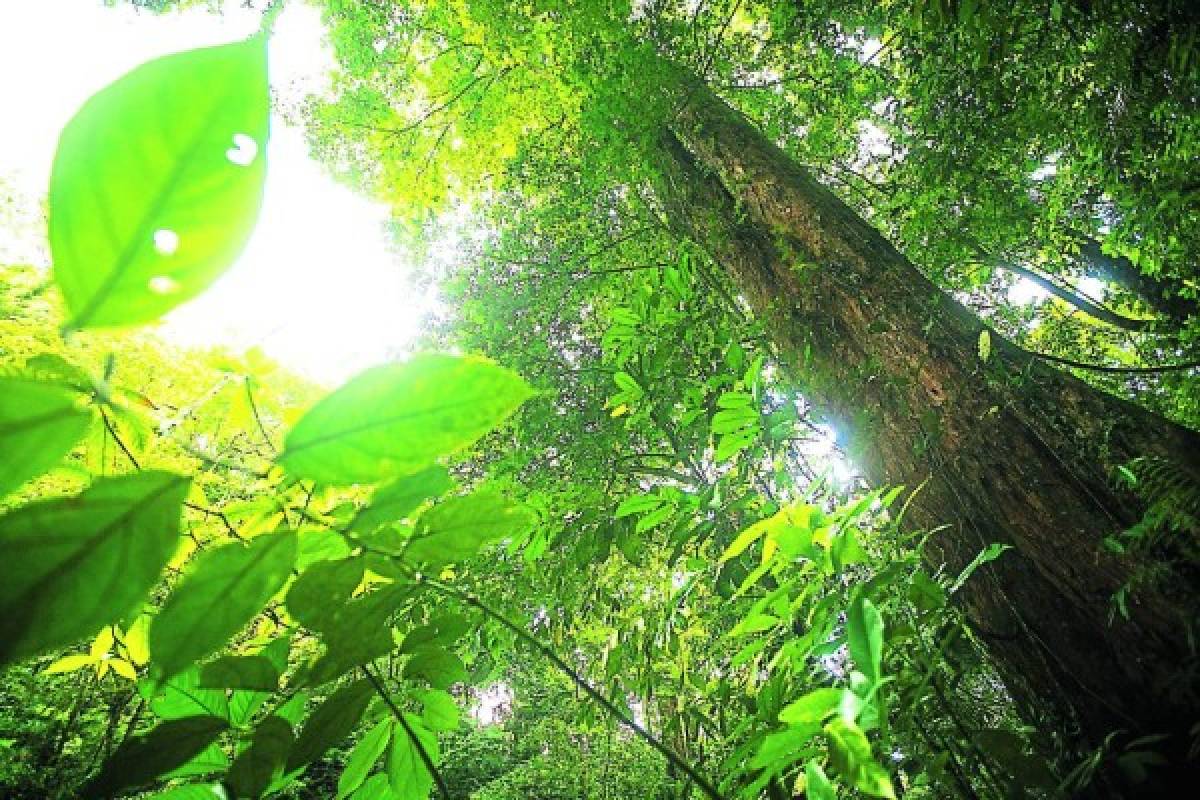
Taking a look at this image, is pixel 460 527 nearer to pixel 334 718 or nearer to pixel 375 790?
pixel 334 718

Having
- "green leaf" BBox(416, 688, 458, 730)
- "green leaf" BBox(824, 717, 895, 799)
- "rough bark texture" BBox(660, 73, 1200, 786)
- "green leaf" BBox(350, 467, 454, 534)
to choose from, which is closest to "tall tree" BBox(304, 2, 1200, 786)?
"rough bark texture" BBox(660, 73, 1200, 786)

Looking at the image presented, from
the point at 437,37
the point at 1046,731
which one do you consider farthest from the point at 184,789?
the point at 437,37

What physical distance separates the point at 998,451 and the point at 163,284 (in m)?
1.46

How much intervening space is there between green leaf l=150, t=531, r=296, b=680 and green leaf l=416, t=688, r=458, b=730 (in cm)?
26

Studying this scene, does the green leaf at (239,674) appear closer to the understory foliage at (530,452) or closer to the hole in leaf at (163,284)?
the understory foliage at (530,452)

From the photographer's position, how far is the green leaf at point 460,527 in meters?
0.33

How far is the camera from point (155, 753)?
29 cm

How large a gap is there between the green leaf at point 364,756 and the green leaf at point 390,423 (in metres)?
0.28

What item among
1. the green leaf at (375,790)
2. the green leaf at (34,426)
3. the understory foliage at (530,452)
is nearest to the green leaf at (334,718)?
the understory foliage at (530,452)

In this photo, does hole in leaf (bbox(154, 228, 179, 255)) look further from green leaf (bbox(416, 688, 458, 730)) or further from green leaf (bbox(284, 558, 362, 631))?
green leaf (bbox(416, 688, 458, 730))

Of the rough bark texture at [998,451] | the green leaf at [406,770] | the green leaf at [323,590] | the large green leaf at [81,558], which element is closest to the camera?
the large green leaf at [81,558]

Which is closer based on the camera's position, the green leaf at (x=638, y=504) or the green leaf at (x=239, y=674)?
the green leaf at (x=239, y=674)

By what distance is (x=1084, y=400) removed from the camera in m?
1.31

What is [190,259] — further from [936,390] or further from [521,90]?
[521,90]
